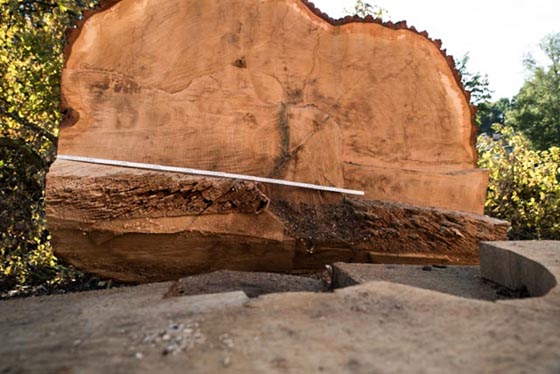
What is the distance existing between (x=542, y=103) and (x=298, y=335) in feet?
73.4

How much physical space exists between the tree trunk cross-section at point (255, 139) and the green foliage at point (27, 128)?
206cm

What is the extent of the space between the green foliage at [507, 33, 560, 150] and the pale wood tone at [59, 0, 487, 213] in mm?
18758

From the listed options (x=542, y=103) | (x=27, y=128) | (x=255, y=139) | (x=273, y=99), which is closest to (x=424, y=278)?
(x=255, y=139)

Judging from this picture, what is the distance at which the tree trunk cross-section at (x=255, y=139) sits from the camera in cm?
212

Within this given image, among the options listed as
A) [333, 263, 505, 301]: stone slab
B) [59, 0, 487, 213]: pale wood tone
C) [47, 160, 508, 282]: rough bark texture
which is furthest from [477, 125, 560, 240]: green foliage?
[333, 263, 505, 301]: stone slab

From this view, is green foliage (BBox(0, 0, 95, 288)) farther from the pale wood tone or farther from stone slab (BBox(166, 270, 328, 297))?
stone slab (BBox(166, 270, 328, 297))

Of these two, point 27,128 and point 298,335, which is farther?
point 27,128

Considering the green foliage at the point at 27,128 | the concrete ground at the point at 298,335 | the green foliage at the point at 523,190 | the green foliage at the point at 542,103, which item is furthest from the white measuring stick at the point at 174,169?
the green foliage at the point at 542,103

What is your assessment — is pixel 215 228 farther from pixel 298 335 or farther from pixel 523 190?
pixel 523 190

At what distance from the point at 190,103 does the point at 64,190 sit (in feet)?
2.56

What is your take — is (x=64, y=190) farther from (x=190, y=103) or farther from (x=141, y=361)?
(x=141, y=361)

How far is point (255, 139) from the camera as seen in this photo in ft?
8.17

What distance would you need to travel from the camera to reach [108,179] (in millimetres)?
1971

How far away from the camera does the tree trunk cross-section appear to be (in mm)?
2121
